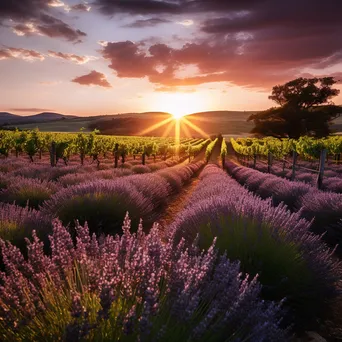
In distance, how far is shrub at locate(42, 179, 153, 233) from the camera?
6.20 meters

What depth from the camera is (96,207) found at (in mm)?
6324

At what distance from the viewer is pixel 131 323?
1.49 meters

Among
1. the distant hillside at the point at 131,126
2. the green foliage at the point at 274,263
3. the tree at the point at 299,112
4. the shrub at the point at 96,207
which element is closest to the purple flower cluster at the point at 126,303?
the green foliage at the point at 274,263

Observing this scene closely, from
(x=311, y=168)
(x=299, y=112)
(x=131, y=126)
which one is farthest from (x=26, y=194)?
(x=131, y=126)

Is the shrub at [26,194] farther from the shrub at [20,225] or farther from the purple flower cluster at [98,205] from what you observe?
the shrub at [20,225]

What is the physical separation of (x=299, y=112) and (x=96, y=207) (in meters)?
51.4

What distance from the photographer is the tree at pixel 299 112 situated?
52.2 m

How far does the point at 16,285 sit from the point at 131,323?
0.77 meters

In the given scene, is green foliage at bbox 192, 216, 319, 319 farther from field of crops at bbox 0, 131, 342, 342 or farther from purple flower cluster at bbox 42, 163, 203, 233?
purple flower cluster at bbox 42, 163, 203, 233

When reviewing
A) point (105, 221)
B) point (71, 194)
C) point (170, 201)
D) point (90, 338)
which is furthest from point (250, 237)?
point (170, 201)

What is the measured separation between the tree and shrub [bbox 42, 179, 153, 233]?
162ft

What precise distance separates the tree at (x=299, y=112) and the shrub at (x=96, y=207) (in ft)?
162

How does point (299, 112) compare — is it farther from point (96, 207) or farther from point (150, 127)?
point (150, 127)

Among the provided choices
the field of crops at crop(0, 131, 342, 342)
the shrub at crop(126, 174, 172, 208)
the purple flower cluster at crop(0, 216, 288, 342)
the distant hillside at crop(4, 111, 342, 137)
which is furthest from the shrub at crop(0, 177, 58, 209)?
the distant hillside at crop(4, 111, 342, 137)
